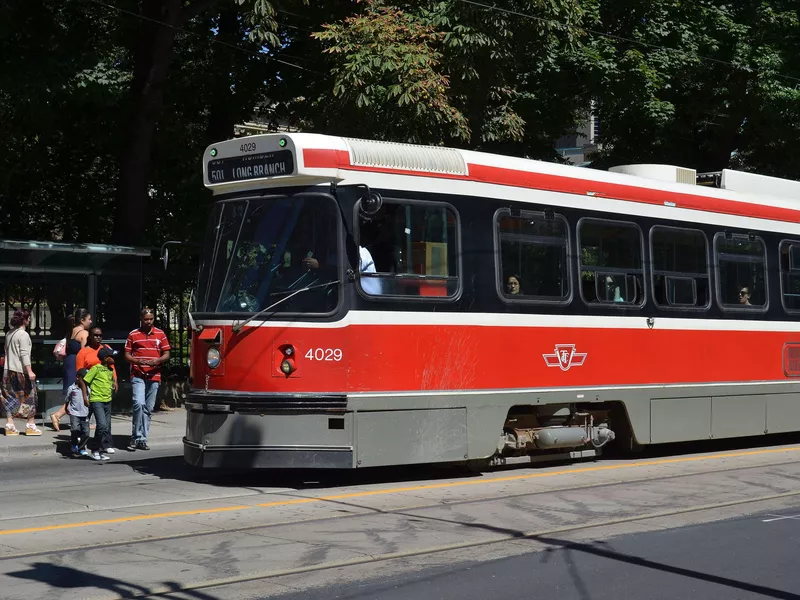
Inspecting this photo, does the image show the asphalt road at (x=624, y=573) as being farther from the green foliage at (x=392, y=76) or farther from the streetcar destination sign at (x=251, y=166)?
the green foliage at (x=392, y=76)

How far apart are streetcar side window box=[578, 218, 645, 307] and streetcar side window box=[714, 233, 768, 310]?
1.65 meters

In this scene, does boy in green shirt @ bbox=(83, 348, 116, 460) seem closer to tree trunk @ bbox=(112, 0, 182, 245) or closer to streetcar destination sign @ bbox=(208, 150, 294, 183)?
streetcar destination sign @ bbox=(208, 150, 294, 183)

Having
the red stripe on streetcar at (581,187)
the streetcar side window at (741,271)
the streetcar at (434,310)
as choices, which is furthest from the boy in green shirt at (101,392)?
the streetcar side window at (741,271)

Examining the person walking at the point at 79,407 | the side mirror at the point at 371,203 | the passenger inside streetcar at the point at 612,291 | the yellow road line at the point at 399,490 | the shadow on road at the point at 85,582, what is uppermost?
the side mirror at the point at 371,203

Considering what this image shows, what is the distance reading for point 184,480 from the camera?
1238cm

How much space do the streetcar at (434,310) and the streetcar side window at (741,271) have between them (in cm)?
44

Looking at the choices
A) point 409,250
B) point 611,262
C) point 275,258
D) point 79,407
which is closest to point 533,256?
point 611,262

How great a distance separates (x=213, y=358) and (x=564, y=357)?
388 centimetres

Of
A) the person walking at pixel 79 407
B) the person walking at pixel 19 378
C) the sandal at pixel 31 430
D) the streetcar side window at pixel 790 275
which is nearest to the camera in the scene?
the person walking at pixel 79 407

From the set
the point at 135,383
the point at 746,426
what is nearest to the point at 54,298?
the point at 135,383

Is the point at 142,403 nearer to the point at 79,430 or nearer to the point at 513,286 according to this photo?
the point at 79,430

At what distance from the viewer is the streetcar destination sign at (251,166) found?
444 inches

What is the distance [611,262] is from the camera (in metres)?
13.5

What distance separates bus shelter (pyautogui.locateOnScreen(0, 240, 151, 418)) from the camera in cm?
1789
